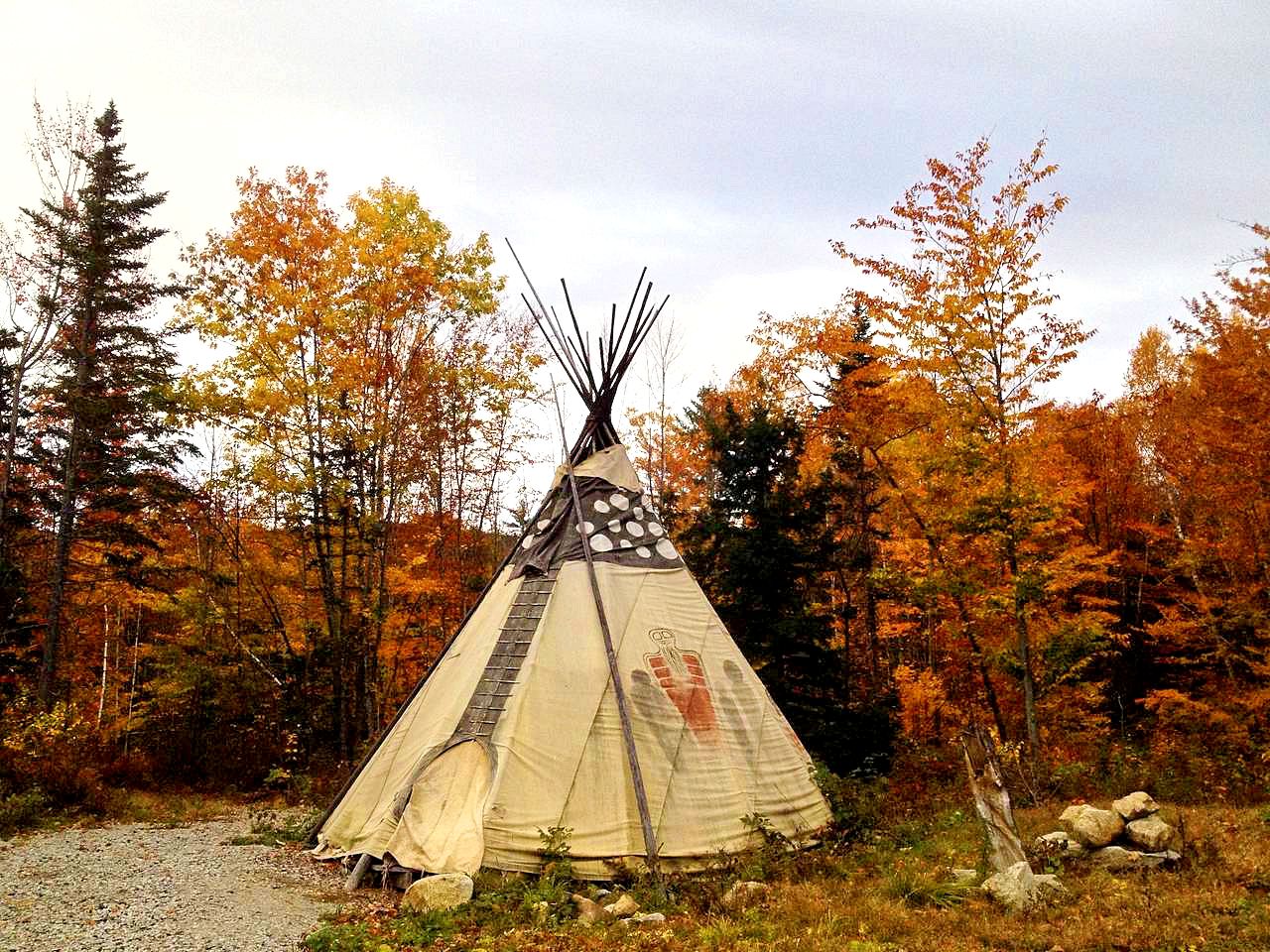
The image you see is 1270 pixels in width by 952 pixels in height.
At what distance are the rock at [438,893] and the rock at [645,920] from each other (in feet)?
4.34

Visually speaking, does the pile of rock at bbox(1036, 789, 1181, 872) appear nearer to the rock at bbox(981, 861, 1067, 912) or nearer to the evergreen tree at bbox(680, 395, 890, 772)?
the rock at bbox(981, 861, 1067, 912)

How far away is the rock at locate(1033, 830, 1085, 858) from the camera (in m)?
6.51

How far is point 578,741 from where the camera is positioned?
7.29m

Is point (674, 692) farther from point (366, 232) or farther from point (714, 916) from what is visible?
point (366, 232)

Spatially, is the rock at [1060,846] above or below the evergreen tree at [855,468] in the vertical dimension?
below

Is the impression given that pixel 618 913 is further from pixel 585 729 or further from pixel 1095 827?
pixel 1095 827

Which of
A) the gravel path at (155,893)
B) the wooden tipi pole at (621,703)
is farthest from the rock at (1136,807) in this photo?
the gravel path at (155,893)

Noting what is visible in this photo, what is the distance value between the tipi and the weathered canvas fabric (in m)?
0.02

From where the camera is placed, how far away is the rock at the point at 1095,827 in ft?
21.5

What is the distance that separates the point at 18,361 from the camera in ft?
39.2

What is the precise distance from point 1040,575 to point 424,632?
11.4 m

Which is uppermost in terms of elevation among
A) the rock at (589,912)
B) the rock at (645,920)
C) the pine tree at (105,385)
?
the pine tree at (105,385)

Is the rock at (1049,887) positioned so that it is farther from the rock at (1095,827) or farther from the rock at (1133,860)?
the rock at (1095,827)

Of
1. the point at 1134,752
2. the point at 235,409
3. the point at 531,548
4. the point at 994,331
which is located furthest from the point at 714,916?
the point at 235,409
